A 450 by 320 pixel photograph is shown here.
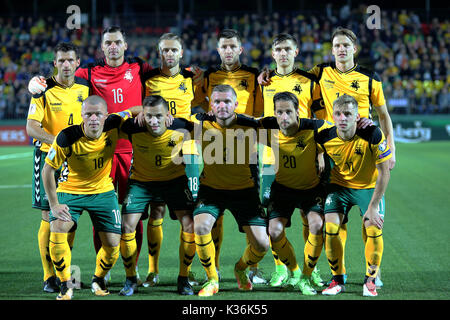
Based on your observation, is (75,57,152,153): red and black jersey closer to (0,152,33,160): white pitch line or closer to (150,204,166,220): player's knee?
(150,204,166,220): player's knee

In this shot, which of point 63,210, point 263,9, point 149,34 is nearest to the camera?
point 63,210

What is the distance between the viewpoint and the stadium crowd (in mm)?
22812

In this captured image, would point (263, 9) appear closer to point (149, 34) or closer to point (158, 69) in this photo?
point (149, 34)

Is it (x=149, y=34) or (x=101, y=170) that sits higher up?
(x=149, y=34)

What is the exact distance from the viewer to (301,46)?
26266mm

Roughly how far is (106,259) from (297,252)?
2.59 m

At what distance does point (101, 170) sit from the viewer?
559 cm

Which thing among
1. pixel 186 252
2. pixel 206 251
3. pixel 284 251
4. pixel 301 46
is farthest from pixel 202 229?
pixel 301 46

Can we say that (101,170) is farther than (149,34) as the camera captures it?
No

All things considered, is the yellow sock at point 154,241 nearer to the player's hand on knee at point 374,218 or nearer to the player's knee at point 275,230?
the player's knee at point 275,230

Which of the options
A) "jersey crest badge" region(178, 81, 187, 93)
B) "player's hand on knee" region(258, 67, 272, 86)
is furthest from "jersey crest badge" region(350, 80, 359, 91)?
"jersey crest badge" region(178, 81, 187, 93)

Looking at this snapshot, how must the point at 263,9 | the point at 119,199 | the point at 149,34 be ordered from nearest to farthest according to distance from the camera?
the point at 119,199 < the point at 149,34 < the point at 263,9

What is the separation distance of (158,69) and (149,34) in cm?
2241

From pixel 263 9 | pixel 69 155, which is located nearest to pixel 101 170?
pixel 69 155
